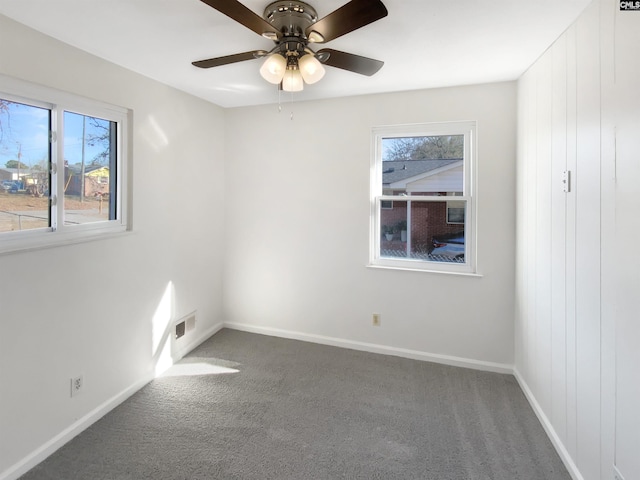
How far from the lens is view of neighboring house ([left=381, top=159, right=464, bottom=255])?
3174mm

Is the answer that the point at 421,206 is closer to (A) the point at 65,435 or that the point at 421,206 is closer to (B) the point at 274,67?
(B) the point at 274,67

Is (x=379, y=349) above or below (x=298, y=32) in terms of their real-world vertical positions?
below

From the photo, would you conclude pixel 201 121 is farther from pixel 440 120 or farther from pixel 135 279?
pixel 440 120

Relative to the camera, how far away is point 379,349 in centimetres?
341

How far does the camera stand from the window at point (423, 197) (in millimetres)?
3141

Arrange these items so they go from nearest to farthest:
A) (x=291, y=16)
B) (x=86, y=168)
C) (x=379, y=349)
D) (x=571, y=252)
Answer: (x=291, y=16) → (x=571, y=252) → (x=86, y=168) → (x=379, y=349)

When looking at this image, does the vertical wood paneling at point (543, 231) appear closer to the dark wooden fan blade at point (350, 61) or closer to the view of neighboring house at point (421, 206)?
the view of neighboring house at point (421, 206)

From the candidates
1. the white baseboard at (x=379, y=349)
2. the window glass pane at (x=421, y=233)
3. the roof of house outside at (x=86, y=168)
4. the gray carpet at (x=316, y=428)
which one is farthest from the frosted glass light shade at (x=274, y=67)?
the white baseboard at (x=379, y=349)

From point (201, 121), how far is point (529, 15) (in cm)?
279

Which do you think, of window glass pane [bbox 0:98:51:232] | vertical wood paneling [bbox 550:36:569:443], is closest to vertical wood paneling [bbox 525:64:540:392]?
vertical wood paneling [bbox 550:36:569:443]

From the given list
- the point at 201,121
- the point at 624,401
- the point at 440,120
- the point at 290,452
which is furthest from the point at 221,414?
the point at 440,120

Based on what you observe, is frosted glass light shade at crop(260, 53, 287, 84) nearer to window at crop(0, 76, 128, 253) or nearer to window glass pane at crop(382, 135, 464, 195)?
window at crop(0, 76, 128, 253)

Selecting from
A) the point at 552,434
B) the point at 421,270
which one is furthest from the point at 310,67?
the point at 552,434

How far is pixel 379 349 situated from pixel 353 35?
8.72 feet
